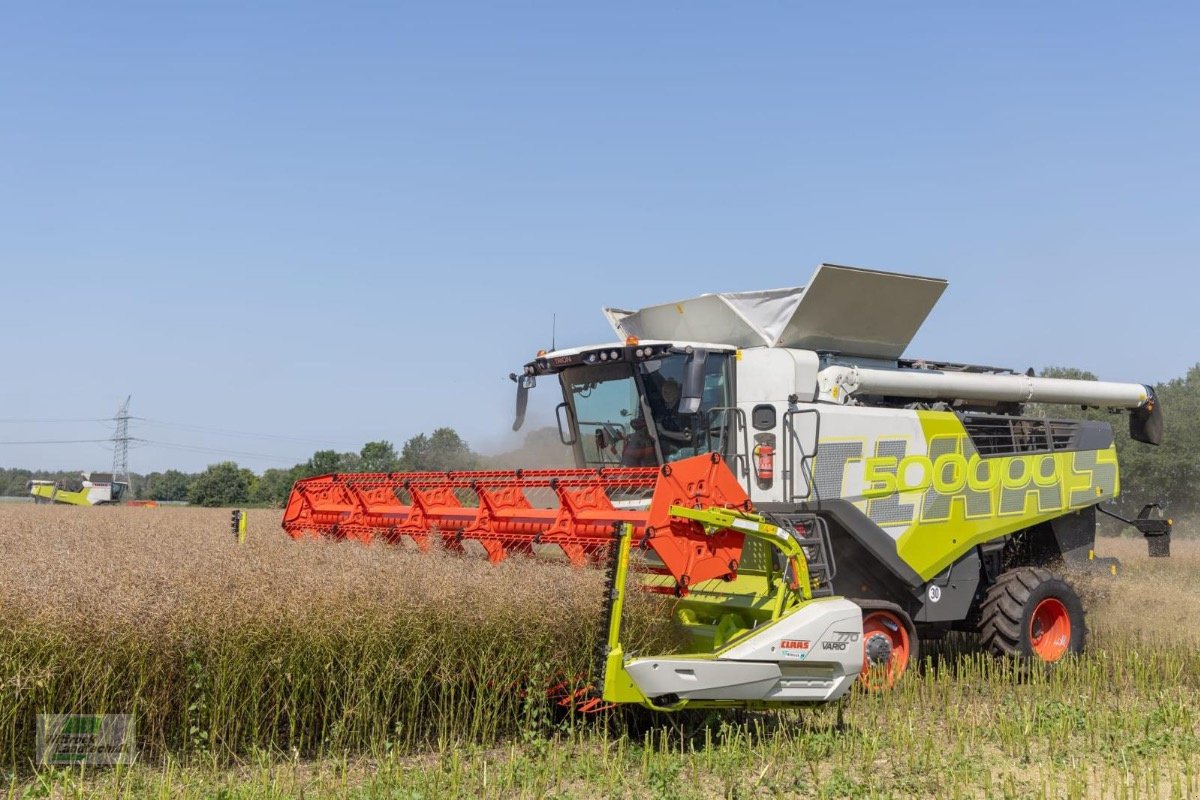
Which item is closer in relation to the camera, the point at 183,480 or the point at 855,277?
the point at 855,277

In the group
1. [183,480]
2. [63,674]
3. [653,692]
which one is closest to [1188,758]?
[653,692]

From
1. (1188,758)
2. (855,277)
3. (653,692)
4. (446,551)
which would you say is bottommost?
(1188,758)

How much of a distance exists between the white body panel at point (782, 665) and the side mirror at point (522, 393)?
9.77ft

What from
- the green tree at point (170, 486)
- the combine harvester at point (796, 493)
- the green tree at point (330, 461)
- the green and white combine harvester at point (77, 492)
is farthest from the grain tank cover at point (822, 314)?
the green tree at point (170, 486)

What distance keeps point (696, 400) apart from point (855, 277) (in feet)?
5.32

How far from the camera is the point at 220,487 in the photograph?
57.3 m

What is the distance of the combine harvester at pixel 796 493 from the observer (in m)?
5.27

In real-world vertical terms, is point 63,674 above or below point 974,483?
below

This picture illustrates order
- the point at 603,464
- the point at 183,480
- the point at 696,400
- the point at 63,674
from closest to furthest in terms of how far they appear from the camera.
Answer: the point at 63,674
the point at 696,400
the point at 603,464
the point at 183,480

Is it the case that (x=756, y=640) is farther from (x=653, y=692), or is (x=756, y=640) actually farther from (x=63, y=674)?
(x=63, y=674)

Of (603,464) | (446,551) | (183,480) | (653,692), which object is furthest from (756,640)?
(183,480)

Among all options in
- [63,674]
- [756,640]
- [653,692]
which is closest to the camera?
[63,674]

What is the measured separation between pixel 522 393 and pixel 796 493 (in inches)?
86.4

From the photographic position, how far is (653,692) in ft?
15.3
